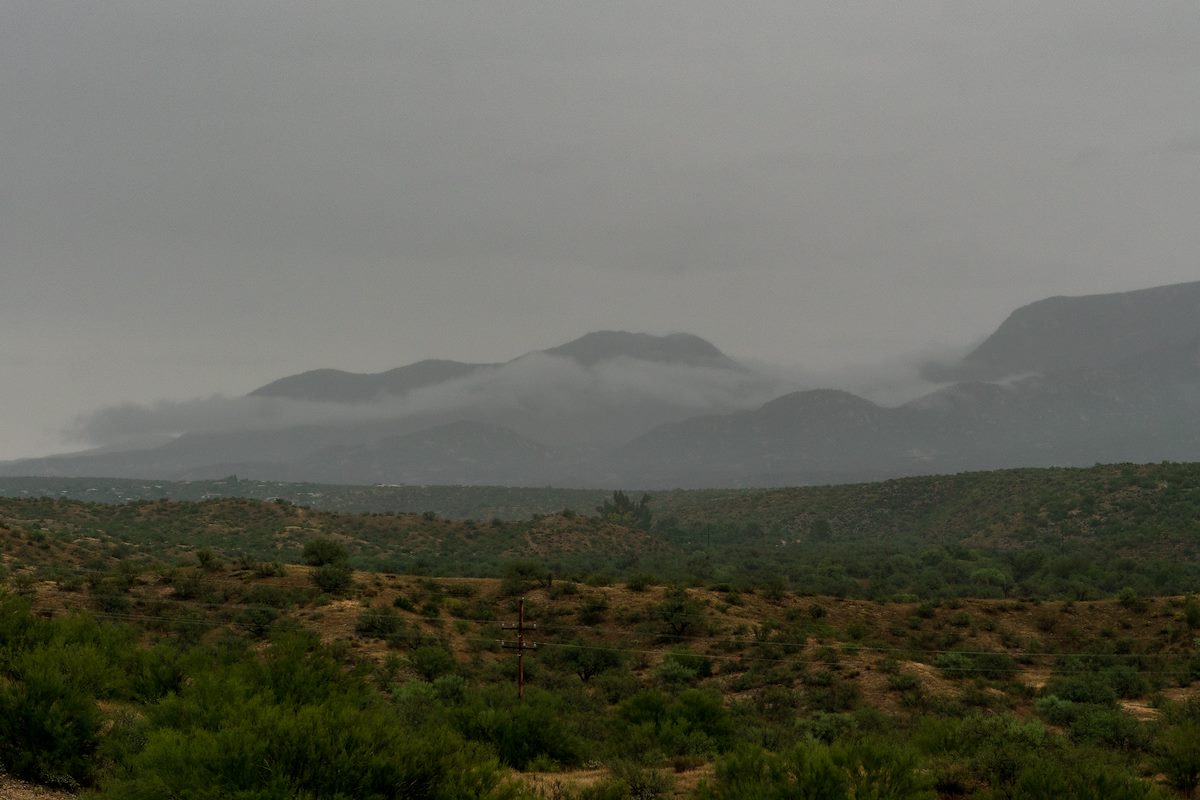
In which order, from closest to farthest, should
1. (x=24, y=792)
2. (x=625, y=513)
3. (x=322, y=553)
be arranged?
(x=24, y=792) → (x=322, y=553) → (x=625, y=513)

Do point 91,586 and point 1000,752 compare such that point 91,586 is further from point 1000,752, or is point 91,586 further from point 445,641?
point 1000,752

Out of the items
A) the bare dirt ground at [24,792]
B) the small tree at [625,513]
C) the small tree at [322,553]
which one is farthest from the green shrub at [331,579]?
the small tree at [625,513]

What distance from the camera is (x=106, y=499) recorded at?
179625 mm

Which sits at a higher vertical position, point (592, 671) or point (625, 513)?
point (592, 671)

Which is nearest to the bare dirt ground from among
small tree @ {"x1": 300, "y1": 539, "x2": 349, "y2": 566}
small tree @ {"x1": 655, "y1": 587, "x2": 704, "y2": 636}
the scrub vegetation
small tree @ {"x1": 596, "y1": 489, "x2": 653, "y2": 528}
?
the scrub vegetation

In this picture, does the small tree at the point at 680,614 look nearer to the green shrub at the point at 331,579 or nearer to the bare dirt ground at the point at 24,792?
the green shrub at the point at 331,579

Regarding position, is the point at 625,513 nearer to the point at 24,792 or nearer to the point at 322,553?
the point at 322,553

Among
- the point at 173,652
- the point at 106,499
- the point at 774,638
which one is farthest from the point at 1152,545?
the point at 106,499

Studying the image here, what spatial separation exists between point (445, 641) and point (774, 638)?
1458 cm

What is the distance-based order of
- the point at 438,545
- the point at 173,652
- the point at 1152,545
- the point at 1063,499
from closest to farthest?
the point at 173,652 < the point at 1152,545 < the point at 438,545 < the point at 1063,499

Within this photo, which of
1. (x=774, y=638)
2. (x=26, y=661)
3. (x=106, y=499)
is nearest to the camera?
(x=26, y=661)

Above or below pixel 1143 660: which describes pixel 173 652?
above

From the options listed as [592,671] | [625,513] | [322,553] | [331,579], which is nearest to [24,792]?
[592,671]

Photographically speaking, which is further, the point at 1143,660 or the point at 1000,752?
the point at 1143,660
